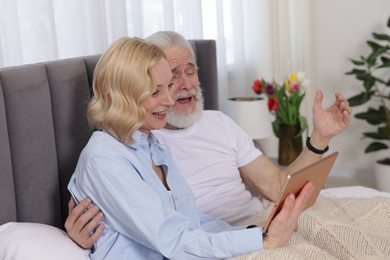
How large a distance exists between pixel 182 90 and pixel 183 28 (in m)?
0.95

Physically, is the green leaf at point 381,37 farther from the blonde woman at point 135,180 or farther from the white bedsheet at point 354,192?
the blonde woman at point 135,180

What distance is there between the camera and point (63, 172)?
1.79m

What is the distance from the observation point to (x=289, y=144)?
3.36m

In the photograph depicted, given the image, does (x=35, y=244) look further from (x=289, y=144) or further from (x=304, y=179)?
(x=289, y=144)

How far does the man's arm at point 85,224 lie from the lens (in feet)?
4.99

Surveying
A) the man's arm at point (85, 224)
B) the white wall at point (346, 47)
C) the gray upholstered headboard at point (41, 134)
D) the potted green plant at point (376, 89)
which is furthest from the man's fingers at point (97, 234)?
the white wall at point (346, 47)

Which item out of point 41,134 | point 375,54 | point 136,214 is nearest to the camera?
point 136,214

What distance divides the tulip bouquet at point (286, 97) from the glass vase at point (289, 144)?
26mm

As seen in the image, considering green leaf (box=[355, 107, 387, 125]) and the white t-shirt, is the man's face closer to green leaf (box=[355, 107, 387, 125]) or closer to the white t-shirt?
the white t-shirt

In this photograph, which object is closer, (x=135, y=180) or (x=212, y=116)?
(x=135, y=180)

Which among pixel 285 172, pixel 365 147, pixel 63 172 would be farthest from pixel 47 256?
pixel 365 147

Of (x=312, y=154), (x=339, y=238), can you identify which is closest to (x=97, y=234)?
(x=339, y=238)

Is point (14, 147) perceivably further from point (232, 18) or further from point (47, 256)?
point (232, 18)

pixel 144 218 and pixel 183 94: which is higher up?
pixel 183 94
